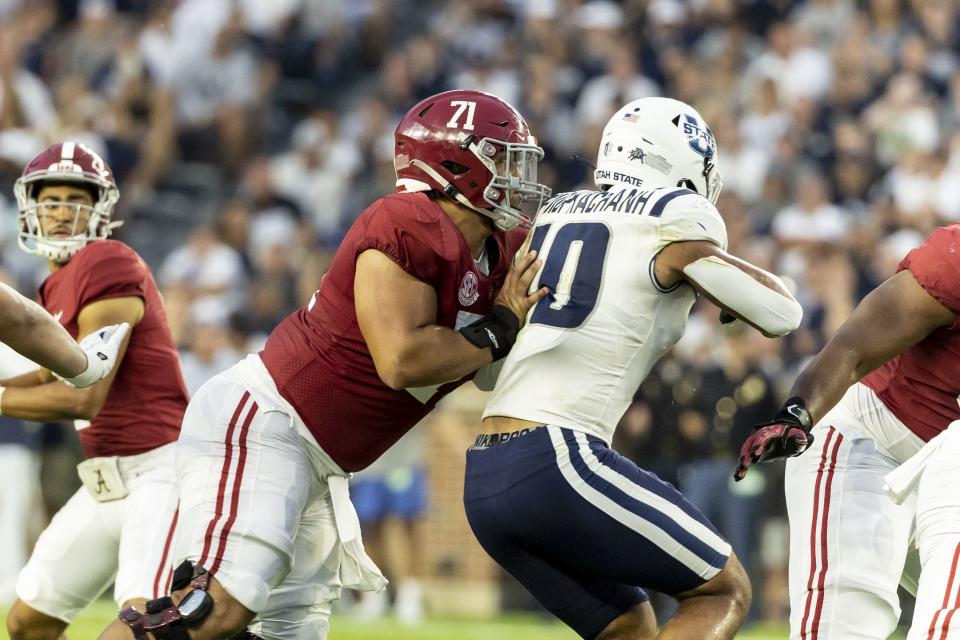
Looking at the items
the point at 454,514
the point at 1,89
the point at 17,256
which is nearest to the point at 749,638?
the point at 454,514

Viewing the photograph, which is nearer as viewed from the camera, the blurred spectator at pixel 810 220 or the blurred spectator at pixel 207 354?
the blurred spectator at pixel 207 354

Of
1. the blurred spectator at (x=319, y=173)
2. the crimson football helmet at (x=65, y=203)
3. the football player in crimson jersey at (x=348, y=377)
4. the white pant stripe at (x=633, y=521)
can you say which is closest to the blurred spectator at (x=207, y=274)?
the blurred spectator at (x=319, y=173)

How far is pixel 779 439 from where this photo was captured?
15.4 ft

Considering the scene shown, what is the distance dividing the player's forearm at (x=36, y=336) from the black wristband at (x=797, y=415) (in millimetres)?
2207

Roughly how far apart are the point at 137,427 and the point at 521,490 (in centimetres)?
205

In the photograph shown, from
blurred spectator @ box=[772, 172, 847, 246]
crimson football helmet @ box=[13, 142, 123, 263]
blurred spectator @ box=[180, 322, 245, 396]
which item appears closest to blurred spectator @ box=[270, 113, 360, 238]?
blurred spectator @ box=[180, 322, 245, 396]

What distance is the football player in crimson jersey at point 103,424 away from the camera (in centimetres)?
571

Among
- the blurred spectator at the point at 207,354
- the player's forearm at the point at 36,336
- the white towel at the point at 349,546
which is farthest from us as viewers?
the blurred spectator at the point at 207,354

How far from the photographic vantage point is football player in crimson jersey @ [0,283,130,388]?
4.54m

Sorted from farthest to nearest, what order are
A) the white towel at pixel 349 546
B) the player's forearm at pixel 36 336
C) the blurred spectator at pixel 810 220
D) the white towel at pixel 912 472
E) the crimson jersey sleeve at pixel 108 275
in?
1. the blurred spectator at pixel 810 220
2. the crimson jersey sleeve at pixel 108 275
3. the white towel at pixel 349 546
4. the player's forearm at pixel 36 336
5. the white towel at pixel 912 472

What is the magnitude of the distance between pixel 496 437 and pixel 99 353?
54.3 inches

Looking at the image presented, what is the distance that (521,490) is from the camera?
4.50 meters

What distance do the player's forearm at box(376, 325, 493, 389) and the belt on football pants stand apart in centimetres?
21

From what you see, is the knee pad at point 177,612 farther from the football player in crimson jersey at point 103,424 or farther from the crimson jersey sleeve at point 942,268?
the crimson jersey sleeve at point 942,268
